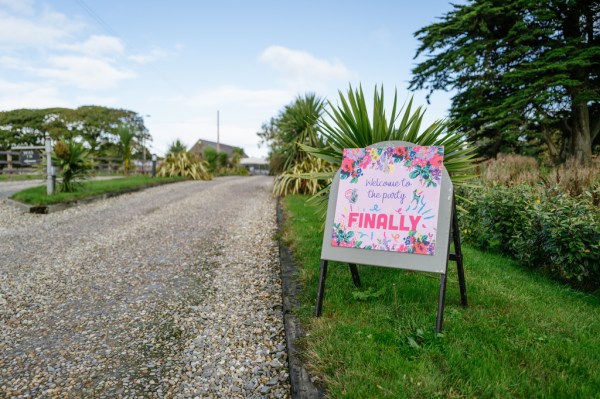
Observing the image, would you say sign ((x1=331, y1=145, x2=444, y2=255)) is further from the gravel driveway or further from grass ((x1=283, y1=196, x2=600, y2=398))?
the gravel driveway

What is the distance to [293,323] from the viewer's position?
9.48 ft

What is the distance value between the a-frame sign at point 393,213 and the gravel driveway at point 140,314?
2.61 ft

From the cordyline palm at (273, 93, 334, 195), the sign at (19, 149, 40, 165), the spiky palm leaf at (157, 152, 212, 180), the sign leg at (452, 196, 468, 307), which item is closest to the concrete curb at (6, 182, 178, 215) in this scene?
the sign at (19, 149, 40, 165)

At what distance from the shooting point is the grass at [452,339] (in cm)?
202

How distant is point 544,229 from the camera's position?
3.96m

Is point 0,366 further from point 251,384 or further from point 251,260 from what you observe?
point 251,260

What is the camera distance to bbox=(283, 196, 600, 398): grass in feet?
6.62

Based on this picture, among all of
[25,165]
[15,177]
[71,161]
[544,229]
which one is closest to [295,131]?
[71,161]

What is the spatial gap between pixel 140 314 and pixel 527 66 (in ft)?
51.9

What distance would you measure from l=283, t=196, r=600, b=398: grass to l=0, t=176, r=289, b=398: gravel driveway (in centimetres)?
41

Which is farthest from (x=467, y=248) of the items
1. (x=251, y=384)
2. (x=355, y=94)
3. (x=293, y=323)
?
(x=251, y=384)

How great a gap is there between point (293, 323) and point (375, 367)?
0.87 metres

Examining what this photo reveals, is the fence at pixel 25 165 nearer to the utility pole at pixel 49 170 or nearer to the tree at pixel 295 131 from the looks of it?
the utility pole at pixel 49 170

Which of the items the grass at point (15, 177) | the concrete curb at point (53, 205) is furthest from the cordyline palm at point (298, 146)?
the grass at point (15, 177)
